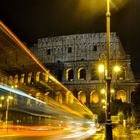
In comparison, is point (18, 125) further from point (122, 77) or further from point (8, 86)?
point (122, 77)

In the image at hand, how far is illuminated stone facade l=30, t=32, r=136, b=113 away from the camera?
84131mm

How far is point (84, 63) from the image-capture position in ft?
294

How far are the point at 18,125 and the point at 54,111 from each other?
18.7ft

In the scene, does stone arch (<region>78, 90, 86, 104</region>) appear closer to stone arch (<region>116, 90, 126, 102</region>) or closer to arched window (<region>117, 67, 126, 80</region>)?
stone arch (<region>116, 90, 126, 102</region>)

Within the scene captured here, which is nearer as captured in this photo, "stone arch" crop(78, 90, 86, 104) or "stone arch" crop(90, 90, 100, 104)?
"stone arch" crop(90, 90, 100, 104)

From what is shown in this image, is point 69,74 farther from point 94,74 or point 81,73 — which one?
point 94,74

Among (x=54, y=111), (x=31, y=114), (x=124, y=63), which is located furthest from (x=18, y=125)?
(x=124, y=63)

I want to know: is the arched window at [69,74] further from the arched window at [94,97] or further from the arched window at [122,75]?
the arched window at [122,75]

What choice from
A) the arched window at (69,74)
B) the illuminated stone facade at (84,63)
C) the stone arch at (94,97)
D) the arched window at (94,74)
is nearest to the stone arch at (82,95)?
the illuminated stone facade at (84,63)

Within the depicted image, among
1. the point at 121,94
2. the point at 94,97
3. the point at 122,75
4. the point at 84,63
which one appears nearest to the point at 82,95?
the point at 94,97

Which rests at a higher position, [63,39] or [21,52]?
[63,39]

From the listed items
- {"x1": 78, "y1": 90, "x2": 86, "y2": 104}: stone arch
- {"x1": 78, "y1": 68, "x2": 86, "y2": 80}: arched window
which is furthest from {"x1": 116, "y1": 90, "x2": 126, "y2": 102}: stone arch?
{"x1": 78, "y1": 68, "x2": 86, "y2": 80}: arched window

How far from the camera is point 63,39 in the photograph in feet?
306

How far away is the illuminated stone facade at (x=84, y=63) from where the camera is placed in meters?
84.1
